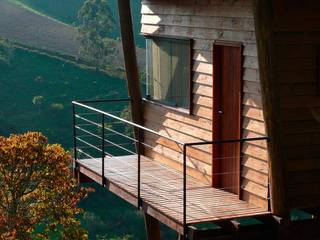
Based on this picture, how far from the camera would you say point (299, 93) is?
31.3 feet

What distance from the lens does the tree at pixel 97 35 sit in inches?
2391

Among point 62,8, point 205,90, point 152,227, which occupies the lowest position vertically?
point 152,227

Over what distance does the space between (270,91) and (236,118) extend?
1556mm

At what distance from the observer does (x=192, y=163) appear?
Result: 11578 millimetres

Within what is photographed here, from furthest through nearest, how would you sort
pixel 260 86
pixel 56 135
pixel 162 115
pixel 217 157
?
pixel 56 135 → pixel 162 115 → pixel 217 157 → pixel 260 86

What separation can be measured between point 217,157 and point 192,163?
2.40 feet

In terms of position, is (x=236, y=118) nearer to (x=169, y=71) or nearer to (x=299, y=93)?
(x=299, y=93)

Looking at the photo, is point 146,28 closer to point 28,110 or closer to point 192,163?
point 192,163

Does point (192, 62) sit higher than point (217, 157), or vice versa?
point (192, 62)

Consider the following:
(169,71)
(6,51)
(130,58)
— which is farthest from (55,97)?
(169,71)

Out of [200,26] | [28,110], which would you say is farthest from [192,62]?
[28,110]

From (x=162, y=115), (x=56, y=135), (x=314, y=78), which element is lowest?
(x=56, y=135)

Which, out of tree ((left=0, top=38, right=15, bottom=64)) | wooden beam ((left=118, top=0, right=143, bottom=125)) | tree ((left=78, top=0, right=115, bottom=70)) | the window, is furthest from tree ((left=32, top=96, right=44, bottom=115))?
the window

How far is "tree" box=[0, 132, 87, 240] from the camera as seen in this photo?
1603 centimetres
